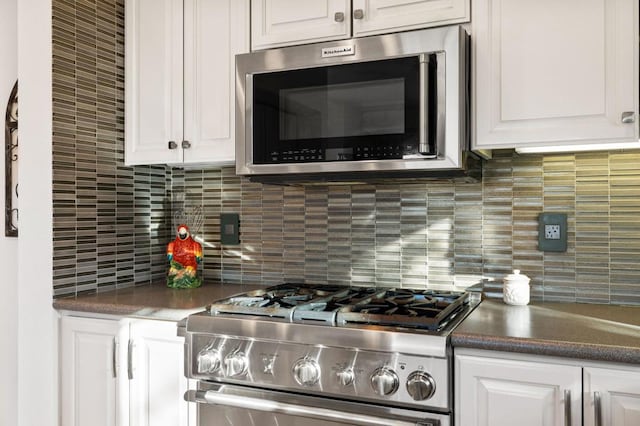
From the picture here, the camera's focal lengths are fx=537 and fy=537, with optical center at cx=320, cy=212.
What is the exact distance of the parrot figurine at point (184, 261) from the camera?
225 centimetres

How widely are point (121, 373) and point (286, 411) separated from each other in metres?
0.68

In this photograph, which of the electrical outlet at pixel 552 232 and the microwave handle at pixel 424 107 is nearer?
Result: the microwave handle at pixel 424 107

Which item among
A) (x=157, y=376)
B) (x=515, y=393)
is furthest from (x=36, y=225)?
(x=515, y=393)

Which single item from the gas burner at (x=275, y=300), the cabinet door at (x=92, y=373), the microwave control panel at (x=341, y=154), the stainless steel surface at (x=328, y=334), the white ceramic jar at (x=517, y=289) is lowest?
the cabinet door at (x=92, y=373)

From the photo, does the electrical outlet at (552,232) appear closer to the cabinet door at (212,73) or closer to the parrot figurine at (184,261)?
the cabinet door at (212,73)

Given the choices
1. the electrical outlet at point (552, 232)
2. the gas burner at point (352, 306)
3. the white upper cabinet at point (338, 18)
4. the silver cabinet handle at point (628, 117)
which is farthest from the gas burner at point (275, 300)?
the silver cabinet handle at point (628, 117)

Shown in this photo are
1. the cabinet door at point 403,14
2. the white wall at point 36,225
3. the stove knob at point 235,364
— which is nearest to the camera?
the stove knob at point 235,364

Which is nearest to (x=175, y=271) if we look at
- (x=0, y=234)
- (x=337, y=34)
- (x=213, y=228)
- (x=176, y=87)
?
(x=213, y=228)

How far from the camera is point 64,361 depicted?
A: 1977 mm

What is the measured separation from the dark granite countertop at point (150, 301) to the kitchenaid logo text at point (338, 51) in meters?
0.95

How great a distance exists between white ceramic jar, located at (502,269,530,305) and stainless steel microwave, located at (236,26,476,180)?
43cm

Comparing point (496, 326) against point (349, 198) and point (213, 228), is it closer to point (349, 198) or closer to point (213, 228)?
point (349, 198)

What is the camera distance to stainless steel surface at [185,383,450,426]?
1415 mm

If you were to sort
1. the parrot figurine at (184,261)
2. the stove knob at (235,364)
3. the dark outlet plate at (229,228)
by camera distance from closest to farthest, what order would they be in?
the stove knob at (235,364), the parrot figurine at (184,261), the dark outlet plate at (229,228)
